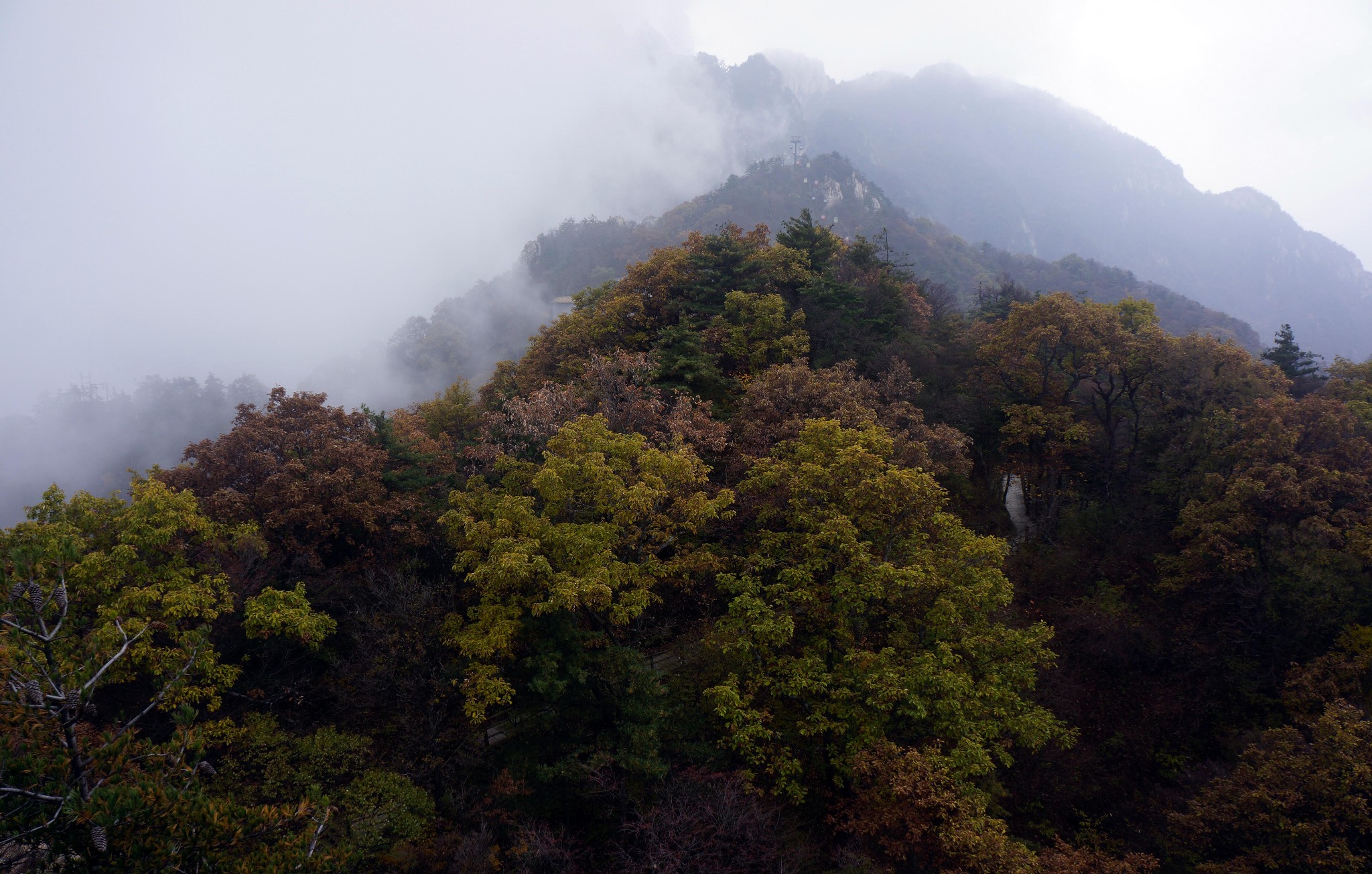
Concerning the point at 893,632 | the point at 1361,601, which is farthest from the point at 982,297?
the point at 893,632

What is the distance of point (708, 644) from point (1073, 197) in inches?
7523

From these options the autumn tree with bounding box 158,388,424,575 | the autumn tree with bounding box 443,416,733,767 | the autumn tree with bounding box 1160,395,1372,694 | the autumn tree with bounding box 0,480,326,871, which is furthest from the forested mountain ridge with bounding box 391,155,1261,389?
the autumn tree with bounding box 1160,395,1372,694

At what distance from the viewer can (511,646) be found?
13953 mm

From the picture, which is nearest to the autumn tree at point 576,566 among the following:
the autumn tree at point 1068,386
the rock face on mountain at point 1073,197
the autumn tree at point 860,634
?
the autumn tree at point 860,634

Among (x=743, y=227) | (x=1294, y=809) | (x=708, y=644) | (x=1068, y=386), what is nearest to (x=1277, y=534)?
(x=1294, y=809)

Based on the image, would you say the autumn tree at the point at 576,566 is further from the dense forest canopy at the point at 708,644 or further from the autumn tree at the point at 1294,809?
the autumn tree at the point at 1294,809

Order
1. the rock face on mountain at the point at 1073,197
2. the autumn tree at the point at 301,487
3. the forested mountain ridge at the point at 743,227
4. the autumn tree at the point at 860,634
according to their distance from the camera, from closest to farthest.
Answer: the autumn tree at the point at 860,634 → the autumn tree at the point at 301,487 → the forested mountain ridge at the point at 743,227 → the rock face on mountain at the point at 1073,197

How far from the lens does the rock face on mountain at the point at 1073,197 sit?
120375 mm

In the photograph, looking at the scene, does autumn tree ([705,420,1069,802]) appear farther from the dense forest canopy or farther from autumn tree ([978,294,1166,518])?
autumn tree ([978,294,1166,518])

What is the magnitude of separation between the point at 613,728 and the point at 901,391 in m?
15.1

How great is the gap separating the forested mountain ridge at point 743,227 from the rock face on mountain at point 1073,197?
117ft

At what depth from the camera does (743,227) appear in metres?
103

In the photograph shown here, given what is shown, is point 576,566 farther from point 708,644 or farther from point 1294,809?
point 1294,809

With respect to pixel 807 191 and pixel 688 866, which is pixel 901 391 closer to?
pixel 688 866
